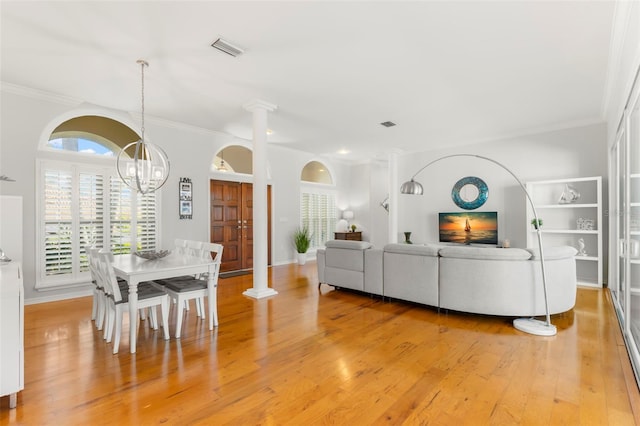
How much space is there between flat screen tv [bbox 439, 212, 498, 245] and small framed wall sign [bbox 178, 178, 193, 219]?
5336 millimetres

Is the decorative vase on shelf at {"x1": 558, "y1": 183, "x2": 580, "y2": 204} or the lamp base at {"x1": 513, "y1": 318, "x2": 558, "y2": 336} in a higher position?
the decorative vase on shelf at {"x1": 558, "y1": 183, "x2": 580, "y2": 204}

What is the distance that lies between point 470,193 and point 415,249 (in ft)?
12.1

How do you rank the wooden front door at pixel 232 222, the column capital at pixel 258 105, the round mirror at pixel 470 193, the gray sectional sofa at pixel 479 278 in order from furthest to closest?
the round mirror at pixel 470 193
the wooden front door at pixel 232 222
the column capital at pixel 258 105
the gray sectional sofa at pixel 479 278

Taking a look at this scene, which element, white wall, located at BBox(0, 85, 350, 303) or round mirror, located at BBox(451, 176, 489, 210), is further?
round mirror, located at BBox(451, 176, 489, 210)

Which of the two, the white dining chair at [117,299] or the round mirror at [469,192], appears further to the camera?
the round mirror at [469,192]

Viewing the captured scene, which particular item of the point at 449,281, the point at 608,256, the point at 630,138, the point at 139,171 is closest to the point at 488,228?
the point at 608,256

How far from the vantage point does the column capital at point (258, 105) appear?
4634 millimetres

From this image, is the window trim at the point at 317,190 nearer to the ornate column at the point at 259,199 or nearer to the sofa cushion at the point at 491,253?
the ornate column at the point at 259,199

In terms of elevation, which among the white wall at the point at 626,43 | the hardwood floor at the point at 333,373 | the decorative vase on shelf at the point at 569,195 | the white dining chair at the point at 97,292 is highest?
the white wall at the point at 626,43

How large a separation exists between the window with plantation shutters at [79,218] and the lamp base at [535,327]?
5.53m

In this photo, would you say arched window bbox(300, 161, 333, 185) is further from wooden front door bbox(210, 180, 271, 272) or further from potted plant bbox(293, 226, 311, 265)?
wooden front door bbox(210, 180, 271, 272)

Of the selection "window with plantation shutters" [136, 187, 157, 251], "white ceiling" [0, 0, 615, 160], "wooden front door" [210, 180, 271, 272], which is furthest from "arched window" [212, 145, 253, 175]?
"window with plantation shutters" [136, 187, 157, 251]

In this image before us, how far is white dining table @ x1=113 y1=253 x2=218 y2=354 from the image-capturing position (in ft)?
9.32

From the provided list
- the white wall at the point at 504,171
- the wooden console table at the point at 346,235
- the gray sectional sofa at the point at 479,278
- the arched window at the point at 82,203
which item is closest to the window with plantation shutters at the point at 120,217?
the arched window at the point at 82,203
